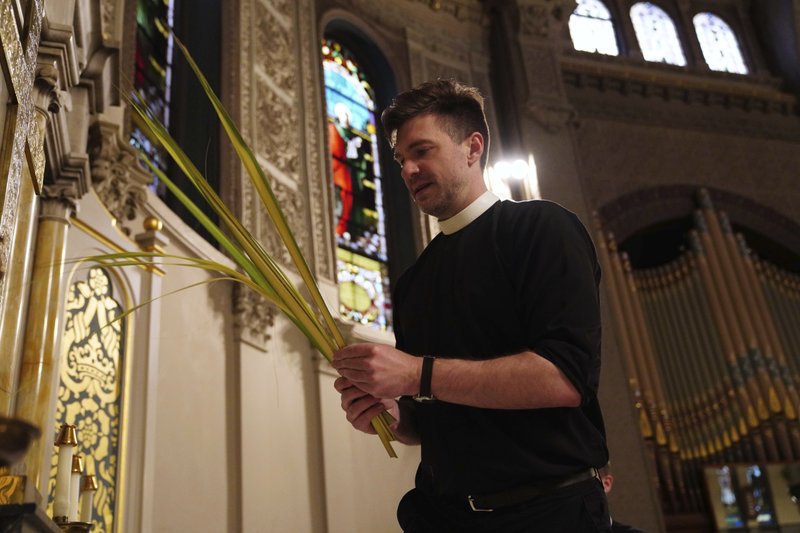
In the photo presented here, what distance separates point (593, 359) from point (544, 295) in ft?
0.40

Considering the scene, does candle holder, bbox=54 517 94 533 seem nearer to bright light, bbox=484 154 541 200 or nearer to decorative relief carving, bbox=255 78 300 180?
bright light, bbox=484 154 541 200

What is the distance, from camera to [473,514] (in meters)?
1.28

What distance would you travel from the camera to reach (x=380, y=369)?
1224mm

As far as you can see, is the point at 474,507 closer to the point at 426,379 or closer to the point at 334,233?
the point at 426,379

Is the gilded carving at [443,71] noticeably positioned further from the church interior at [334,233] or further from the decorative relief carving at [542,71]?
the decorative relief carving at [542,71]

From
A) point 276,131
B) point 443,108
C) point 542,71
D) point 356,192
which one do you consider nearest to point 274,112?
point 276,131

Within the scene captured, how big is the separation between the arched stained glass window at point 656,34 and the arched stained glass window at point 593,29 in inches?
13.8

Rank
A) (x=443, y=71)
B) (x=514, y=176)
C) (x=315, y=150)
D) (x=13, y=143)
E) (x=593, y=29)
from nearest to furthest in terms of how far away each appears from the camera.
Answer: (x=13, y=143), (x=514, y=176), (x=315, y=150), (x=443, y=71), (x=593, y=29)

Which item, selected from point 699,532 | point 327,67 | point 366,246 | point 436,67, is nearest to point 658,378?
point 699,532

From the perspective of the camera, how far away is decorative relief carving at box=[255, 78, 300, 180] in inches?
226

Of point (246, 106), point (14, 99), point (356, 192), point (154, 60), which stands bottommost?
point (14, 99)

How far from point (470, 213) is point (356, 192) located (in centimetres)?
542

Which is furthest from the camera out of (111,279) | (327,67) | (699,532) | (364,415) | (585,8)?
(585,8)

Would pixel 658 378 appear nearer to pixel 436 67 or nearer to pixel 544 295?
pixel 436 67
